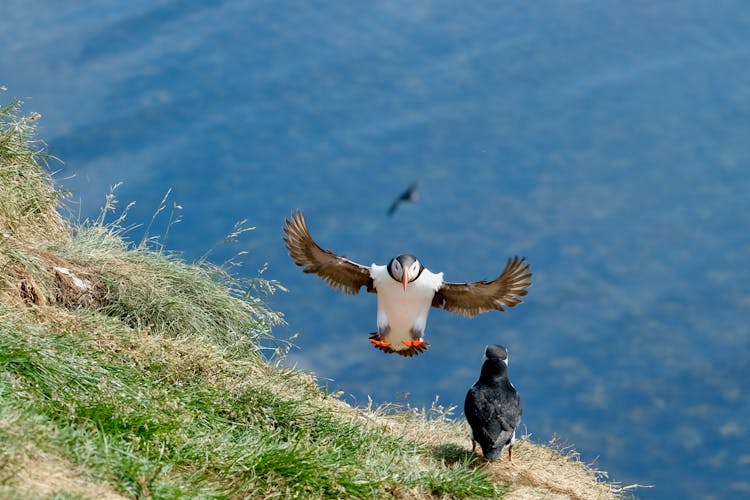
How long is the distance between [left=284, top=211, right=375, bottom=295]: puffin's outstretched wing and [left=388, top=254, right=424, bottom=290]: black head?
0.92ft

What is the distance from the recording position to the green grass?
567cm

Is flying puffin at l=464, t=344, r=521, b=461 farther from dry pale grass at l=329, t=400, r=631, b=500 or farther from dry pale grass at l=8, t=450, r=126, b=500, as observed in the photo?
dry pale grass at l=8, t=450, r=126, b=500

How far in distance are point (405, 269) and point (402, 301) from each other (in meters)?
0.28

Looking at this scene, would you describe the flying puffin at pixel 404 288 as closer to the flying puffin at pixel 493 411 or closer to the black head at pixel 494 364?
the black head at pixel 494 364

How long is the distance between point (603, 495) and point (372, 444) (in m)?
1.84

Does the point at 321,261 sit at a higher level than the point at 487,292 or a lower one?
lower

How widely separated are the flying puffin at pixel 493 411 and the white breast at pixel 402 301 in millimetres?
744

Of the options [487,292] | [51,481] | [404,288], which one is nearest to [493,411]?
[487,292]

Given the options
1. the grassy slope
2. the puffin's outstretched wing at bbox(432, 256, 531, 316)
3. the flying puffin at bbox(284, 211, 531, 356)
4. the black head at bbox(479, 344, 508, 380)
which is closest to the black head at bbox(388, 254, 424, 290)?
the flying puffin at bbox(284, 211, 531, 356)

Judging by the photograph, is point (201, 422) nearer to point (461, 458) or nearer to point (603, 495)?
point (461, 458)

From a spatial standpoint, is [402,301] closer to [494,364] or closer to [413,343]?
[413,343]

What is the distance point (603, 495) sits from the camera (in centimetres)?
796

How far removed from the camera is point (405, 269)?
8594mm

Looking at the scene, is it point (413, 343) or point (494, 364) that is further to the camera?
point (413, 343)
